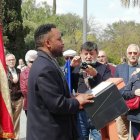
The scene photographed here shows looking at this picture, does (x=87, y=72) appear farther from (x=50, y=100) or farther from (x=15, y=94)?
(x=15, y=94)

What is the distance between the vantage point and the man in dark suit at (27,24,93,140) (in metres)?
3.84

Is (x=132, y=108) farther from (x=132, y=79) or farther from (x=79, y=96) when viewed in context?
(x=79, y=96)

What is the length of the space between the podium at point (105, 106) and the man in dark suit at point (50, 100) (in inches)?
3.7

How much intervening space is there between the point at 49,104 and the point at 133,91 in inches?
93.6

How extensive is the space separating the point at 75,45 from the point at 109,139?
42984 mm

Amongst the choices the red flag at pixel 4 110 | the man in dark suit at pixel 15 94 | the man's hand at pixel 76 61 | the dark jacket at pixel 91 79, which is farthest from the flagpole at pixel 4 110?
the man in dark suit at pixel 15 94

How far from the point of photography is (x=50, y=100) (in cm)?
382

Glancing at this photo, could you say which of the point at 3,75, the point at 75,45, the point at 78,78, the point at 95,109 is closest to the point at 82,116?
the point at 78,78

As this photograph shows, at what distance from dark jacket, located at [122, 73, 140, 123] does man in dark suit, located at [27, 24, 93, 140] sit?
2081mm

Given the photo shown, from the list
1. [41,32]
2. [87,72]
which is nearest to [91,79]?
[87,72]

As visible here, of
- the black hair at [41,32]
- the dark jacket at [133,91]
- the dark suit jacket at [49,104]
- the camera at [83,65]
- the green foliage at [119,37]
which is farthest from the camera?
the green foliage at [119,37]

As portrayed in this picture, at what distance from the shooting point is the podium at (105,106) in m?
4.04

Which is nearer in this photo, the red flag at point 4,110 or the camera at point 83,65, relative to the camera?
the red flag at point 4,110

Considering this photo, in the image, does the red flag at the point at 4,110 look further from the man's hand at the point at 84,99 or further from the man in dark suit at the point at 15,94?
the man in dark suit at the point at 15,94
